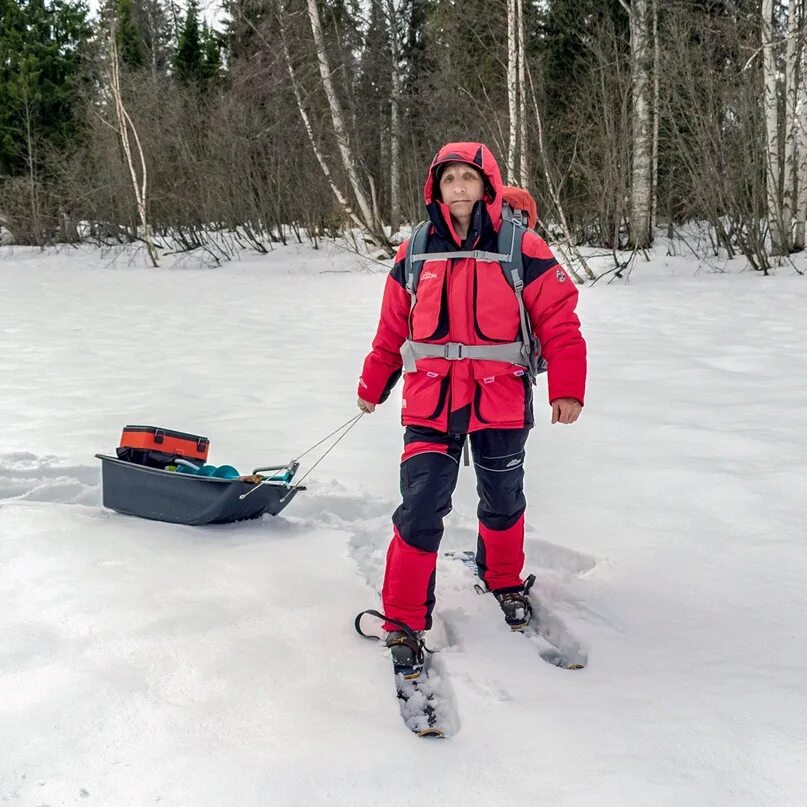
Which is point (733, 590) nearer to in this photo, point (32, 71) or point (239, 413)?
point (239, 413)

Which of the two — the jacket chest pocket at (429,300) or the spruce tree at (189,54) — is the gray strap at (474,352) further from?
the spruce tree at (189,54)

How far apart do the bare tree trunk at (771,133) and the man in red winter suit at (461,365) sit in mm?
9553

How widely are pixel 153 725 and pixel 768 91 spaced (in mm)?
11525

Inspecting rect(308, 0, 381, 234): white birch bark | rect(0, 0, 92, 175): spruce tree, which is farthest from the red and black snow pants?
rect(0, 0, 92, 175): spruce tree

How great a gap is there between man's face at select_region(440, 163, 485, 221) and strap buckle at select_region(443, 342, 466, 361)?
0.41 metres

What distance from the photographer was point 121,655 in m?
2.16

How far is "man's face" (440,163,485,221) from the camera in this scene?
232 cm

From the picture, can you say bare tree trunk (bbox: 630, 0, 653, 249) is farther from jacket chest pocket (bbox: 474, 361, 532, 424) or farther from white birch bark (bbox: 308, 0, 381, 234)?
jacket chest pocket (bbox: 474, 361, 532, 424)

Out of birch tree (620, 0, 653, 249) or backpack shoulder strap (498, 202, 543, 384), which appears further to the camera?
birch tree (620, 0, 653, 249)

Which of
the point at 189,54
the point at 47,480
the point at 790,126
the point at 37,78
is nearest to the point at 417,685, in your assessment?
the point at 47,480

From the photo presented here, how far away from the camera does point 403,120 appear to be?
18.7 meters

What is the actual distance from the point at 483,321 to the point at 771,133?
10.1 meters

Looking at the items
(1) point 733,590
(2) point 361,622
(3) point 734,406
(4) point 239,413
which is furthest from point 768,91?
(2) point 361,622

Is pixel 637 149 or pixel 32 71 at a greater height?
pixel 32 71
